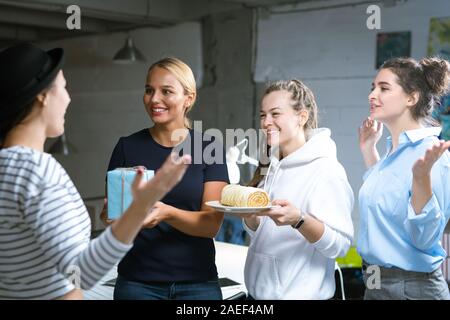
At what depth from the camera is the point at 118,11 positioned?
180 inches

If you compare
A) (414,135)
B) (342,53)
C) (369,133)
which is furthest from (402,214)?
(342,53)

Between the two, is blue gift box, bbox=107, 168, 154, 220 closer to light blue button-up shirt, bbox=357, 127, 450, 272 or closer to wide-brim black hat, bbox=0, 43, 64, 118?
wide-brim black hat, bbox=0, 43, 64, 118

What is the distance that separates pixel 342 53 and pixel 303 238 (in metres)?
2.74

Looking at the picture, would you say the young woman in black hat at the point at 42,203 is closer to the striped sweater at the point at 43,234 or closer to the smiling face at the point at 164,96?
the striped sweater at the point at 43,234

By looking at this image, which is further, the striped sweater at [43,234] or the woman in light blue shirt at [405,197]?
the woman in light blue shirt at [405,197]

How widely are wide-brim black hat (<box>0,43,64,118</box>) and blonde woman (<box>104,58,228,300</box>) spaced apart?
44 cm

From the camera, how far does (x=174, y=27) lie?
509 cm

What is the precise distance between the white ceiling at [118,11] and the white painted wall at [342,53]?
27 centimetres

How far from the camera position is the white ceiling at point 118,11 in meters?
4.34

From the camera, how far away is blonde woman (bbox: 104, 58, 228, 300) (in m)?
1.52

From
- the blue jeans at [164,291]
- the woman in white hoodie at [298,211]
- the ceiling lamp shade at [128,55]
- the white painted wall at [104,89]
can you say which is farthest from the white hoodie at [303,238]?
the white painted wall at [104,89]

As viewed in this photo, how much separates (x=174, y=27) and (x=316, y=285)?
398 centimetres

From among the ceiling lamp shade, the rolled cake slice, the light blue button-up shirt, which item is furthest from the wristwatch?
the ceiling lamp shade

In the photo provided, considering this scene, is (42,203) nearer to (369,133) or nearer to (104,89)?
(369,133)
